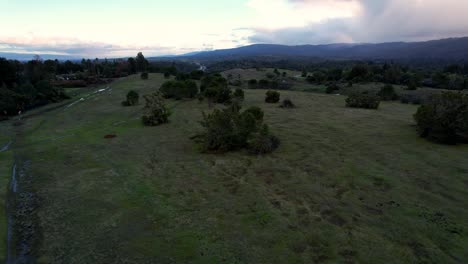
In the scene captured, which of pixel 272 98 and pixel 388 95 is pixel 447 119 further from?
pixel 388 95

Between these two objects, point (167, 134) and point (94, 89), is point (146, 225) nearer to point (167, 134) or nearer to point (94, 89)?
point (167, 134)

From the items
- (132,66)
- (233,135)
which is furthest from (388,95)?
(132,66)

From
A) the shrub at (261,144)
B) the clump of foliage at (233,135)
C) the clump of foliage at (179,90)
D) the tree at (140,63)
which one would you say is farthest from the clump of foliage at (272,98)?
the tree at (140,63)

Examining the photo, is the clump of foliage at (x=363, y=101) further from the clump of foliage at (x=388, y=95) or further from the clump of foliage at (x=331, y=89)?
the clump of foliage at (x=331, y=89)

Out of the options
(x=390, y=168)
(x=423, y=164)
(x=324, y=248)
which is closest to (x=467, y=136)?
(x=423, y=164)

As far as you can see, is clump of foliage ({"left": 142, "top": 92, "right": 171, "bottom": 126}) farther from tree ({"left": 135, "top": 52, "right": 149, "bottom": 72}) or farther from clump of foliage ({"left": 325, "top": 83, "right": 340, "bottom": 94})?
tree ({"left": 135, "top": 52, "right": 149, "bottom": 72})
